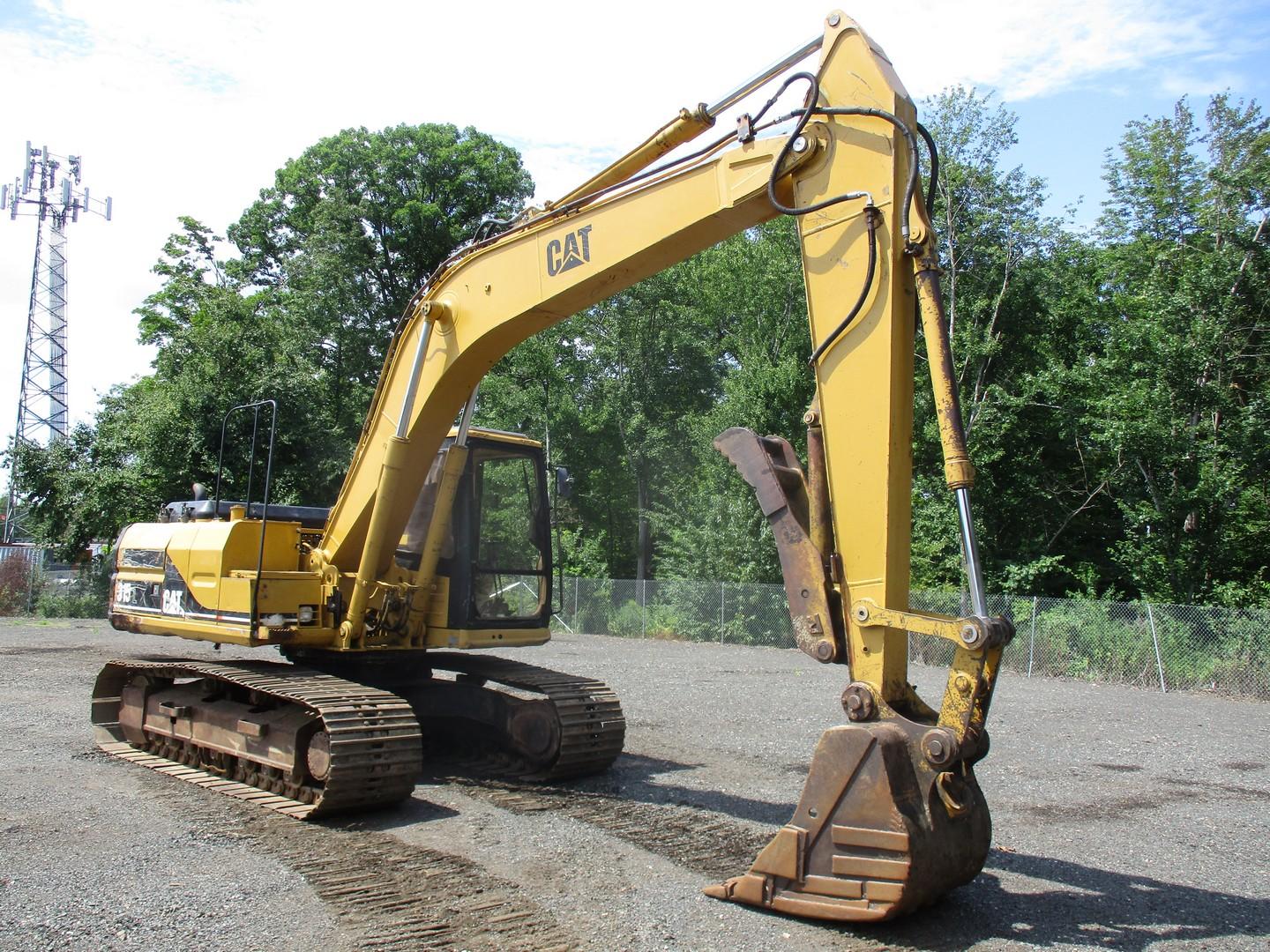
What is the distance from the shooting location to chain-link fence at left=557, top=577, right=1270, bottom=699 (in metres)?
16.3

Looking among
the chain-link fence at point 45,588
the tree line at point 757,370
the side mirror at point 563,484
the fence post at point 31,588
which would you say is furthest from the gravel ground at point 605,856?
the fence post at point 31,588

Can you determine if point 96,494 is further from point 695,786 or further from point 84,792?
point 695,786

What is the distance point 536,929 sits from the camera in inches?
192

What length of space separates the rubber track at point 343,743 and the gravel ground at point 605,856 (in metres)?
0.18

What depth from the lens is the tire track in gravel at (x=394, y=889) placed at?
4.78 meters

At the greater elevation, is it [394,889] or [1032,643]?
[1032,643]

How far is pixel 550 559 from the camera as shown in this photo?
29.4 ft

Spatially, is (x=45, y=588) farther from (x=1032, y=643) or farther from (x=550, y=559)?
(x=1032, y=643)

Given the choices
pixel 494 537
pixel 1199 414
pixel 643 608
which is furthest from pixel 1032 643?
pixel 494 537

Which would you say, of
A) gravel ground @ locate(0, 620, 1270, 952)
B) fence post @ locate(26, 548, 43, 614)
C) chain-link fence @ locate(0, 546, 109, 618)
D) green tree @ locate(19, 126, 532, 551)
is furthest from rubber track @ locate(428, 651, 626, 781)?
fence post @ locate(26, 548, 43, 614)

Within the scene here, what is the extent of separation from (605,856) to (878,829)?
2113 millimetres

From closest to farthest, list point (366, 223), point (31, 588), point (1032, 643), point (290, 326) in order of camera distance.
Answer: point (1032, 643) < point (31, 588) < point (290, 326) < point (366, 223)

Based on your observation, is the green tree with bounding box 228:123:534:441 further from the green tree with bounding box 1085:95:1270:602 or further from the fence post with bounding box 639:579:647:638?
the green tree with bounding box 1085:95:1270:602

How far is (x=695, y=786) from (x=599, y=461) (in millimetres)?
26320
